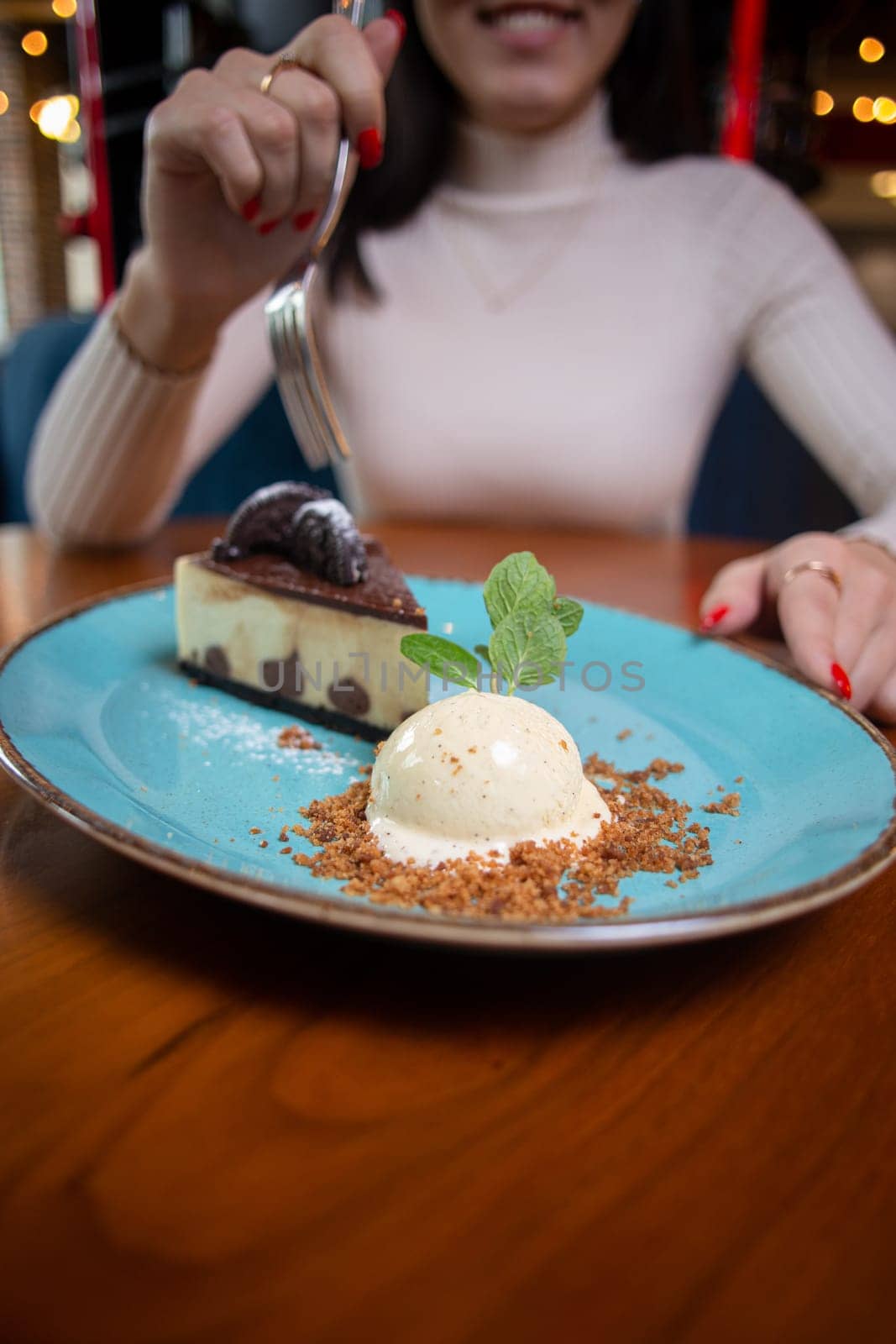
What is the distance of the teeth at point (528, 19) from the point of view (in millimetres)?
1550

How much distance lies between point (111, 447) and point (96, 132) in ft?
6.34

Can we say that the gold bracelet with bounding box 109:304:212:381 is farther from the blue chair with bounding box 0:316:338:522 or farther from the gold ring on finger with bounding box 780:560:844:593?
the blue chair with bounding box 0:316:338:522

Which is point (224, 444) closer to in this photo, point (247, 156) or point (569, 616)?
point (247, 156)

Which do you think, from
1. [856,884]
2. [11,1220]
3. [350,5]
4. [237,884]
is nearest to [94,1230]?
[11,1220]

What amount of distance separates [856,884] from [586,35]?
1.56m

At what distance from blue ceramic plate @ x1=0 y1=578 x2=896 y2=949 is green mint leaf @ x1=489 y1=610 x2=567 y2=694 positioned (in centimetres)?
12

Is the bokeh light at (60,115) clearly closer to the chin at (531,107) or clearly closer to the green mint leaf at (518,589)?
the chin at (531,107)

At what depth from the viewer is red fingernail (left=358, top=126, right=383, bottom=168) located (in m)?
1.03

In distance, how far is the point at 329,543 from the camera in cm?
106

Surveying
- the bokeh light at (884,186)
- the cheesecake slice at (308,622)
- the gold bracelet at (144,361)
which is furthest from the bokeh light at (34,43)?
the cheesecake slice at (308,622)

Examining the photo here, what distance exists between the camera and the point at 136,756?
81cm

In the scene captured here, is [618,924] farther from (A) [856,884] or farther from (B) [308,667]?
(B) [308,667]

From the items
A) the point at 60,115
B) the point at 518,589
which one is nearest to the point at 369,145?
the point at 518,589

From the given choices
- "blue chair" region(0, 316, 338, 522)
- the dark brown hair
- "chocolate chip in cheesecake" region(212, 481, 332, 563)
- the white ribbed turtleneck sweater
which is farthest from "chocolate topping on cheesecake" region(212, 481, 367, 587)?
"blue chair" region(0, 316, 338, 522)
